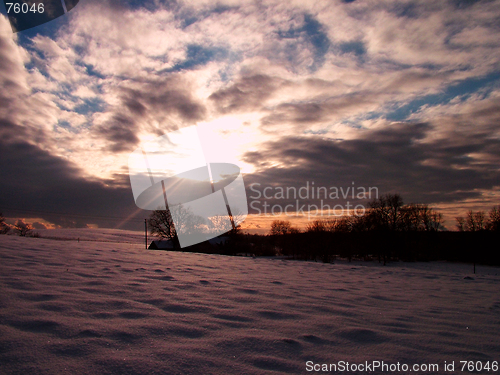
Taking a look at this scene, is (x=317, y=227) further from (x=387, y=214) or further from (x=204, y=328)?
(x=204, y=328)

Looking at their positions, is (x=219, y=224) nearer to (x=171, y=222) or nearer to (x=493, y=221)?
(x=171, y=222)

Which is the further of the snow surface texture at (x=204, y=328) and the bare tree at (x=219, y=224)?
the bare tree at (x=219, y=224)

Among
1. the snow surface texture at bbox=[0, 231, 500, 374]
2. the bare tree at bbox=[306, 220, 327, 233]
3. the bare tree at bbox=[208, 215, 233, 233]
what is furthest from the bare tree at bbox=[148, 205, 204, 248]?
the snow surface texture at bbox=[0, 231, 500, 374]

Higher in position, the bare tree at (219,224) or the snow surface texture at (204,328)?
the snow surface texture at (204,328)

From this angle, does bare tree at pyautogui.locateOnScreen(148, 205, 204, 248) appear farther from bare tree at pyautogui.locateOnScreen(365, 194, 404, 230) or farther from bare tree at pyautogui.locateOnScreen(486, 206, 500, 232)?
bare tree at pyautogui.locateOnScreen(486, 206, 500, 232)

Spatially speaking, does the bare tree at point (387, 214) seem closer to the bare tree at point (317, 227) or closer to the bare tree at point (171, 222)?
the bare tree at point (317, 227)

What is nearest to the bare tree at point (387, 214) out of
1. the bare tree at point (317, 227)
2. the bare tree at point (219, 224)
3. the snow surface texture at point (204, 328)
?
the bare tree at point (317, 227)

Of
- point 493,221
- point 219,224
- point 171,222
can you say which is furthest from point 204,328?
point 493,221

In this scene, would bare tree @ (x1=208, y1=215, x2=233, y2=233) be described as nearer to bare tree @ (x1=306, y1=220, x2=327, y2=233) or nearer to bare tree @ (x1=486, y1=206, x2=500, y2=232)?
bare tree @ (x1=306, y1=220, x2=327, y2=233)

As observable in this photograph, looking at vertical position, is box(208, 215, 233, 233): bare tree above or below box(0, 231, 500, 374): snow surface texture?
below

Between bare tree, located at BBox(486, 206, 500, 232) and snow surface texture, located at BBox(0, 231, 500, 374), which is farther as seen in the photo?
bare tree, located at BBox(486, 206, 500, 232)

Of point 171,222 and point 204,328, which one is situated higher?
point 204,328

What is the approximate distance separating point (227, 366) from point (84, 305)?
5.73ft

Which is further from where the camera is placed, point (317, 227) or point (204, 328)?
point (317, 227)
